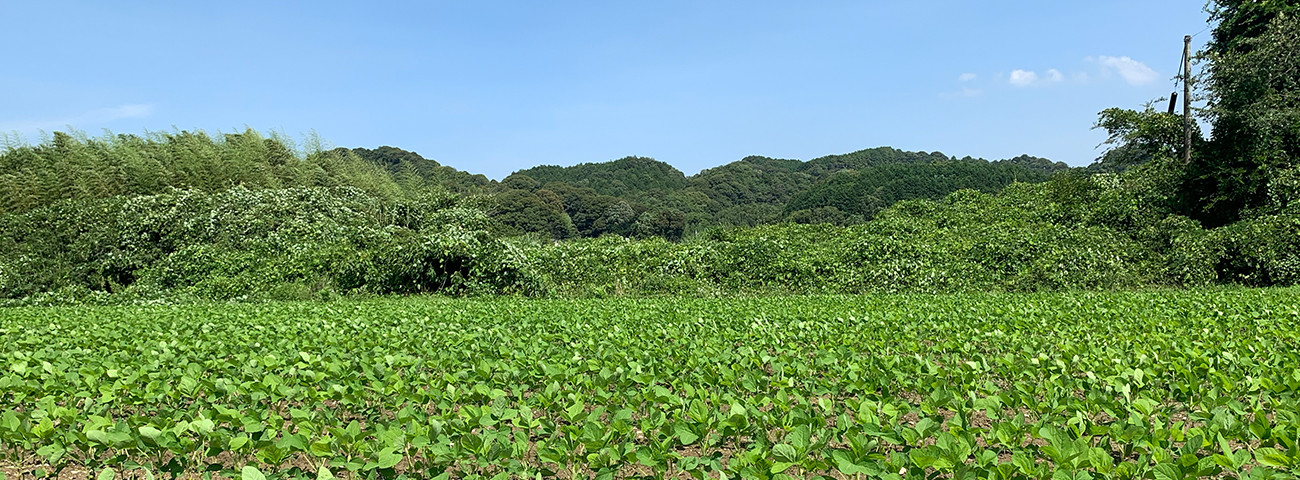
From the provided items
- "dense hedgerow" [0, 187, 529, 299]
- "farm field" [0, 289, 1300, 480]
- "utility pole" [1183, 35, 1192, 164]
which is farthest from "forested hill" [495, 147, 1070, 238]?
"farm field" [0, 289, 1300, 480]

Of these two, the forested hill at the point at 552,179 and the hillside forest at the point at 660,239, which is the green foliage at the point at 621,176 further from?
the hillside forest at the point at 660,239

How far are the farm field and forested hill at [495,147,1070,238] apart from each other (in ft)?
88.0

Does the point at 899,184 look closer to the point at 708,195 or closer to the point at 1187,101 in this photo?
the point at 708,195

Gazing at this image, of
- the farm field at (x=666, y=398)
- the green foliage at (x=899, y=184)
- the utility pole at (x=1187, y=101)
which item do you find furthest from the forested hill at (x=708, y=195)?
the farm field at (x=666, y=398)

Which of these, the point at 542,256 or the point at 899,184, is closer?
the point at 542,256

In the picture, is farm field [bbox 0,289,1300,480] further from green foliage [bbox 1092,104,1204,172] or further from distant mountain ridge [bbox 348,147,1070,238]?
distant mountain ridge [bbox 348,147,1070,238]

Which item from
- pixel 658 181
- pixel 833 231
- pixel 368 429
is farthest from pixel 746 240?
pixel 658 181

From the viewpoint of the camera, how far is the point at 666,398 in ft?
12.2

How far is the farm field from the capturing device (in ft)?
9.28

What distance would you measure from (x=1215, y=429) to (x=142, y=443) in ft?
13.7

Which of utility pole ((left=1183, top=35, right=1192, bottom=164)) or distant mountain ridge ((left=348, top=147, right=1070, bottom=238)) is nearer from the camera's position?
utility pole ((left=1183, top=35, right=1192, bottom=164))

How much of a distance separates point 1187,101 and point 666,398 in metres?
19.1

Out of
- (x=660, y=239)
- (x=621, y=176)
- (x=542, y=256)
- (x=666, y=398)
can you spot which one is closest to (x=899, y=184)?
(x=621, y=176)

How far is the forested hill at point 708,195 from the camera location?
155ft
